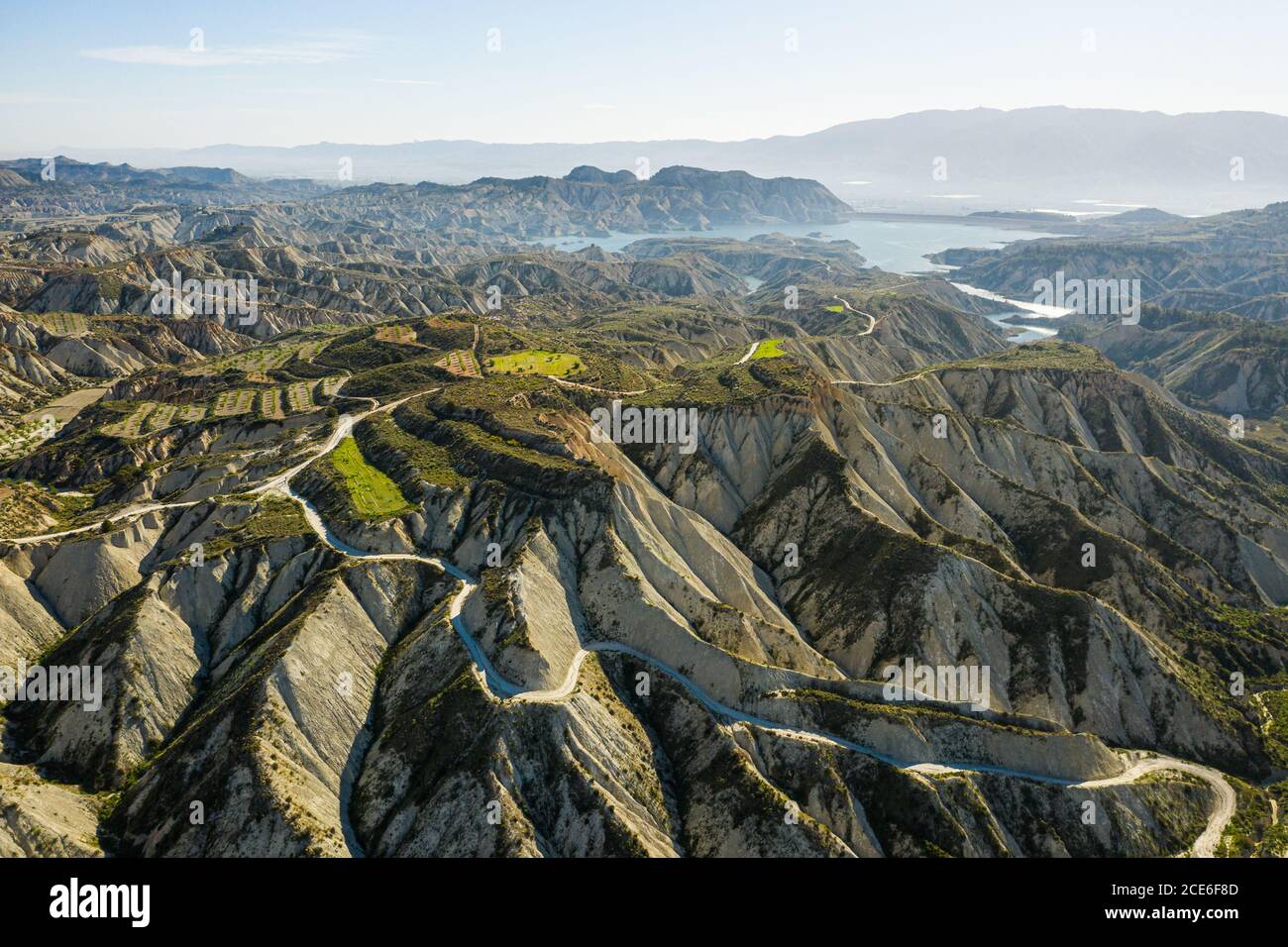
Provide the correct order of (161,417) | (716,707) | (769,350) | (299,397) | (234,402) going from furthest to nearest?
(769,350)
(234,402)
(161,417)
(299,397)
(716,707)

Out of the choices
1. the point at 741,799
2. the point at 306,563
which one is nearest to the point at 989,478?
the point at 741,799

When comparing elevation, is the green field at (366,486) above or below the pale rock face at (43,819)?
above

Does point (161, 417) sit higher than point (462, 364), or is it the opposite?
point (462, 364)

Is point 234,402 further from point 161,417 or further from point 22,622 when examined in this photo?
point 22,622

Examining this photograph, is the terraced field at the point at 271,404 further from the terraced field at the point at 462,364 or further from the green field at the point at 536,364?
the green field at the point at 536,364

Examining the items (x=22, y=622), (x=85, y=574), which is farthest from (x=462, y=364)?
(x=22, y=622)

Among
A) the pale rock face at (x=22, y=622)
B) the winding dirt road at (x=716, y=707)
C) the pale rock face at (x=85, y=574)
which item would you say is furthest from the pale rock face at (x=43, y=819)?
the winding dirt road at (x=716, y=707)
